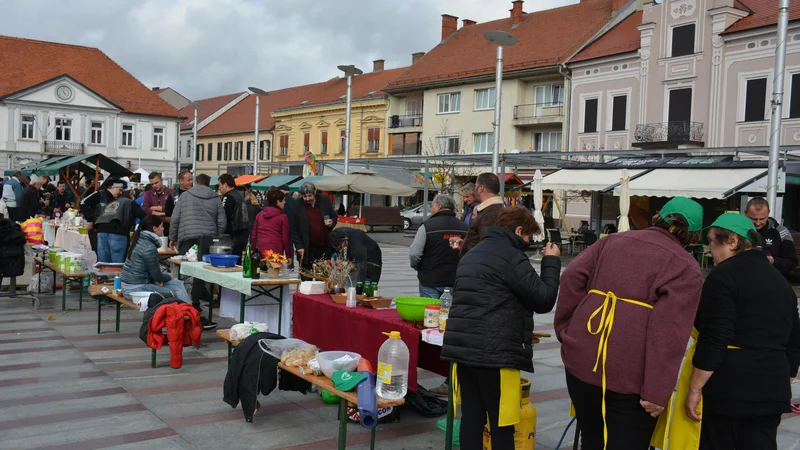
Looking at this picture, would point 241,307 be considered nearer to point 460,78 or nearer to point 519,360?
point 519,360

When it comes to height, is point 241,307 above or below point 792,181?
below

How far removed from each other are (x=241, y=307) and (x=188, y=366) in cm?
83

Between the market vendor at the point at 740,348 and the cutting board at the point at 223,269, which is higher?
the market vendor at the point at 740,348

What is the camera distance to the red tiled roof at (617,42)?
1271 inches

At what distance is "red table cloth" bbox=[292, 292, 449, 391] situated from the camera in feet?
16.4

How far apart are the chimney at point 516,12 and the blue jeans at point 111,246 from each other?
36.5 metres

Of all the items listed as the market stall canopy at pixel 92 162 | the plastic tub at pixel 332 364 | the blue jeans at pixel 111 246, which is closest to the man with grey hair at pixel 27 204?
the market stall canopy at pixel 92 162

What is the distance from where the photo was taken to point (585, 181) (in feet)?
72.9

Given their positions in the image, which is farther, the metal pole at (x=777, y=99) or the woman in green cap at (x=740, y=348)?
the metal pole at (x=777, y=99)

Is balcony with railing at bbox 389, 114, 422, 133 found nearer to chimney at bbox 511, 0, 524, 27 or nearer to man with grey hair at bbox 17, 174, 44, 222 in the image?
chimney at bbox 511, 0, 524, 27

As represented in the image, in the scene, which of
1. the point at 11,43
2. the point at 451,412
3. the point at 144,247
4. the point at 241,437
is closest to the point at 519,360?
the point at 451,412

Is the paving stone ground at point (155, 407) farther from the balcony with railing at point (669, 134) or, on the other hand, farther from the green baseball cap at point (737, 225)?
the balcony with railing at point (669, 134)

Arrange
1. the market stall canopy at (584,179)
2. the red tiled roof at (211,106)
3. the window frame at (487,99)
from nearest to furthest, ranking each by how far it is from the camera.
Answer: the market stall canopy at (584,179), the window frame at (487,99), the red tiled roof at (211,106)

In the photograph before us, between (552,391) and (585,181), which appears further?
(585,181)
